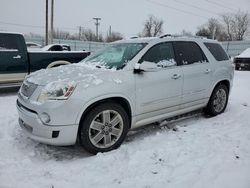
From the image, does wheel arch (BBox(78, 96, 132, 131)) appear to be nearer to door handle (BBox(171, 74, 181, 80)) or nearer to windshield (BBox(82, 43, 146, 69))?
windshield (BBox(82, 43, 146, 69))

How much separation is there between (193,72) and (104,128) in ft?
7.25

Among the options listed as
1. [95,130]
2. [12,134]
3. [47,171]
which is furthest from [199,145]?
[12,134]

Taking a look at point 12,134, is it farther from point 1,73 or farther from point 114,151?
point 1,73

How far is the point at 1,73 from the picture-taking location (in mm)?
8141

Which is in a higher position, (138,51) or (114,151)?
(138,51)

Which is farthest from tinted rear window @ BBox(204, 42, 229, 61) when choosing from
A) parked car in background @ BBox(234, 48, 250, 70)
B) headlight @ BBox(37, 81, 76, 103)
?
parked car in background @ BBox(234, 48, 250, 70)

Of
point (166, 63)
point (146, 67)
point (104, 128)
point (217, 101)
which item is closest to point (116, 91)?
point (104, 128)

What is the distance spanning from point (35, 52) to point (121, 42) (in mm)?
4212

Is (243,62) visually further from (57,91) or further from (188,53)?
(57,91)

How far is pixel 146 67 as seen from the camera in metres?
4.61

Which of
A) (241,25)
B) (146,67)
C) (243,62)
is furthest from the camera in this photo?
(241,25)

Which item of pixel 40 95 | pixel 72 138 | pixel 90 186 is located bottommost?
pixel 90 186

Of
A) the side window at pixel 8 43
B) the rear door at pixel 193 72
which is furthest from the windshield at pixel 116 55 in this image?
the side window at pixel 8 43

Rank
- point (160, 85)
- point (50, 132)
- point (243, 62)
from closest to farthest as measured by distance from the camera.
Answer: point (50, 132)
point (160, 85)
point (243, 62)
